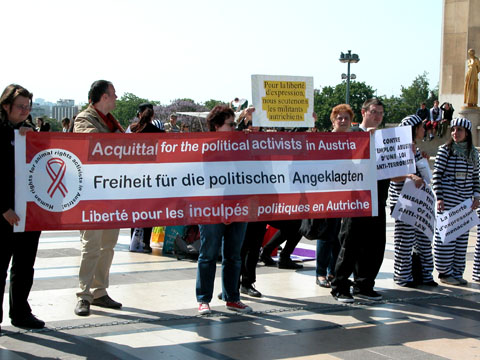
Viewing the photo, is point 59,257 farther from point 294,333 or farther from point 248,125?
point 294,333

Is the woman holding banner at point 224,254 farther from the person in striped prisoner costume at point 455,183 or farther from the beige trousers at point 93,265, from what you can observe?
the person in striped prisoner costume at point 455,183

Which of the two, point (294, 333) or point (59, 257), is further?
point (59, 257)

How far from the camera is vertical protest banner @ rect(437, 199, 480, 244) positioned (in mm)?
8555

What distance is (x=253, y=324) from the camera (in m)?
6.42

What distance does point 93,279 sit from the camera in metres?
6.90

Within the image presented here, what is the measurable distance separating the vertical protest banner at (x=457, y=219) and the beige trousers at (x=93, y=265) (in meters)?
3.80

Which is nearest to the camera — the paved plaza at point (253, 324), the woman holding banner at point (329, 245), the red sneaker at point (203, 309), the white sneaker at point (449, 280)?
the paved plaza at point (253, 324)

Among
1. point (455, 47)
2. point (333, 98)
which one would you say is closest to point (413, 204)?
point (455, 47)

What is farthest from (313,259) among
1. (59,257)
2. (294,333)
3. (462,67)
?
(462,67)

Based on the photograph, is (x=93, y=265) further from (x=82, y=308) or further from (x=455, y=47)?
(x=455, y=47)

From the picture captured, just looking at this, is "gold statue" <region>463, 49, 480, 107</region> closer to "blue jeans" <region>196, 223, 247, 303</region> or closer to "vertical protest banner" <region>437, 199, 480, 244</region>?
"vertical protest banner" <region>437, 199, 480, 244</region>

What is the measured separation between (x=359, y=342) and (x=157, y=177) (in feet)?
6.84

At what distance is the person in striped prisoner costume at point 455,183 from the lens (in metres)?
8.39

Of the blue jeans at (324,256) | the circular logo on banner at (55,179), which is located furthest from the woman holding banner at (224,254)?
the blue jeans at (324,256)
